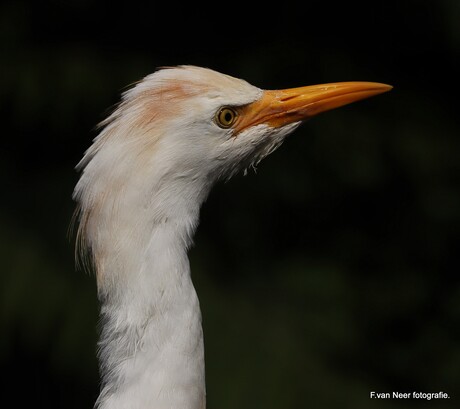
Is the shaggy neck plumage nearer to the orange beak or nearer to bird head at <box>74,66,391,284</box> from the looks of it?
bird head at <box>74,66,391,284</box>

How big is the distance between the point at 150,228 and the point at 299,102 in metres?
0.39

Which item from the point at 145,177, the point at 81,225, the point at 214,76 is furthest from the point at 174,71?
the point at 81,225

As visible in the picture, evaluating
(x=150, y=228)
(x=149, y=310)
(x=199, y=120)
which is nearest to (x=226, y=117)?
(x=199, y=120)

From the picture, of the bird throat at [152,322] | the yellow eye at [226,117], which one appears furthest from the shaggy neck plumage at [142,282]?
the yellow eye at [226,117]

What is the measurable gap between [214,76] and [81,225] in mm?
348

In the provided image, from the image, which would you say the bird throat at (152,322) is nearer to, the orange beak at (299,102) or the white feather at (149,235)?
the white feather at (149,235)

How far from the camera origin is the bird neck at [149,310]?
124 cm

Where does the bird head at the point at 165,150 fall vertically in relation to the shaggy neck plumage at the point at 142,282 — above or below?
above

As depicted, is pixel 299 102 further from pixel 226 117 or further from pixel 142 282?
pixel 142 282

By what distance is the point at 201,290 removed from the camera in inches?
93.7

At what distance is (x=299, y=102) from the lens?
4.65 ft

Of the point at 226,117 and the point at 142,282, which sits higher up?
the point at 226,117

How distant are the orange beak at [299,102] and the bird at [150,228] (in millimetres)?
92

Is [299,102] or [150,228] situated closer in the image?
[150,228]
